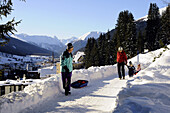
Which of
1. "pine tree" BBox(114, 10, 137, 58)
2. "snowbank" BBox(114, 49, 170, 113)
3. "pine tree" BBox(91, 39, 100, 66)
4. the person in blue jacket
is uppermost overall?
"pine tree" BBox(114, 10, 137, 58)

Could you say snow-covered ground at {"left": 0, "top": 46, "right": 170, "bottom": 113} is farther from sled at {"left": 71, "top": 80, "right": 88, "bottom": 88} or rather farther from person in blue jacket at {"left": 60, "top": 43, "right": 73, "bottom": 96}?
sled at {"left": 71, "top": 80, "right": 88, "bottom": 88}

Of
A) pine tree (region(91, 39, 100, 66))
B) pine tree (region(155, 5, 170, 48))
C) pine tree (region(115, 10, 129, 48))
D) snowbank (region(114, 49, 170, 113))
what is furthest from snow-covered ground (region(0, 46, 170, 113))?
pine tree (region(91, 39, 100, 66))

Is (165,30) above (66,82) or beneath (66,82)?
above

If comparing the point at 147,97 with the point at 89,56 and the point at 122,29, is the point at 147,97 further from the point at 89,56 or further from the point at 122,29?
the point at 89,56

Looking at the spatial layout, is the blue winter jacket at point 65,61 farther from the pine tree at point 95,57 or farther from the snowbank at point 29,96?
the pine tree at point 95,57

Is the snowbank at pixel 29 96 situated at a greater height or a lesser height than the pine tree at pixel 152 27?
lesser

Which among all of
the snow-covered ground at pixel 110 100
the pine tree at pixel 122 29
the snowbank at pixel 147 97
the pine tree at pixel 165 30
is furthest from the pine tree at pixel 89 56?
the snowbank at pixel 147 97

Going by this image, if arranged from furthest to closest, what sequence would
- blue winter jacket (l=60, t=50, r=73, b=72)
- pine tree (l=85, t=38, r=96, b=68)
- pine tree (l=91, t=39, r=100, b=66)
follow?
pine tree (l=85, t=38, r=96, b=68) < pine tree (l=91, t=39, r=100, b=66) < blue winter jacket (l=60, t=50, r=73, b=72)

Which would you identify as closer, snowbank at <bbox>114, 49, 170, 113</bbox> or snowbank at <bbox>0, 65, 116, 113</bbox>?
snowbank at <bbox>114, 49, 170, 113</bbox>

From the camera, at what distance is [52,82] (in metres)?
6.45

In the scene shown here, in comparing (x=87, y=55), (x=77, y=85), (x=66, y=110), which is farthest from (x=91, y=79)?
(x=87, y=55)

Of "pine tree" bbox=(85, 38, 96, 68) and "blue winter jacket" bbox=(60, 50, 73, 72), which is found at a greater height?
"pine tree" bbox=(85, 38, 96, 68)

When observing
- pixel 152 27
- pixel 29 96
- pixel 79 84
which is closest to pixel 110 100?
pixel 29 96

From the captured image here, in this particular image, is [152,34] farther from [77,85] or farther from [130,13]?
[77,85]
